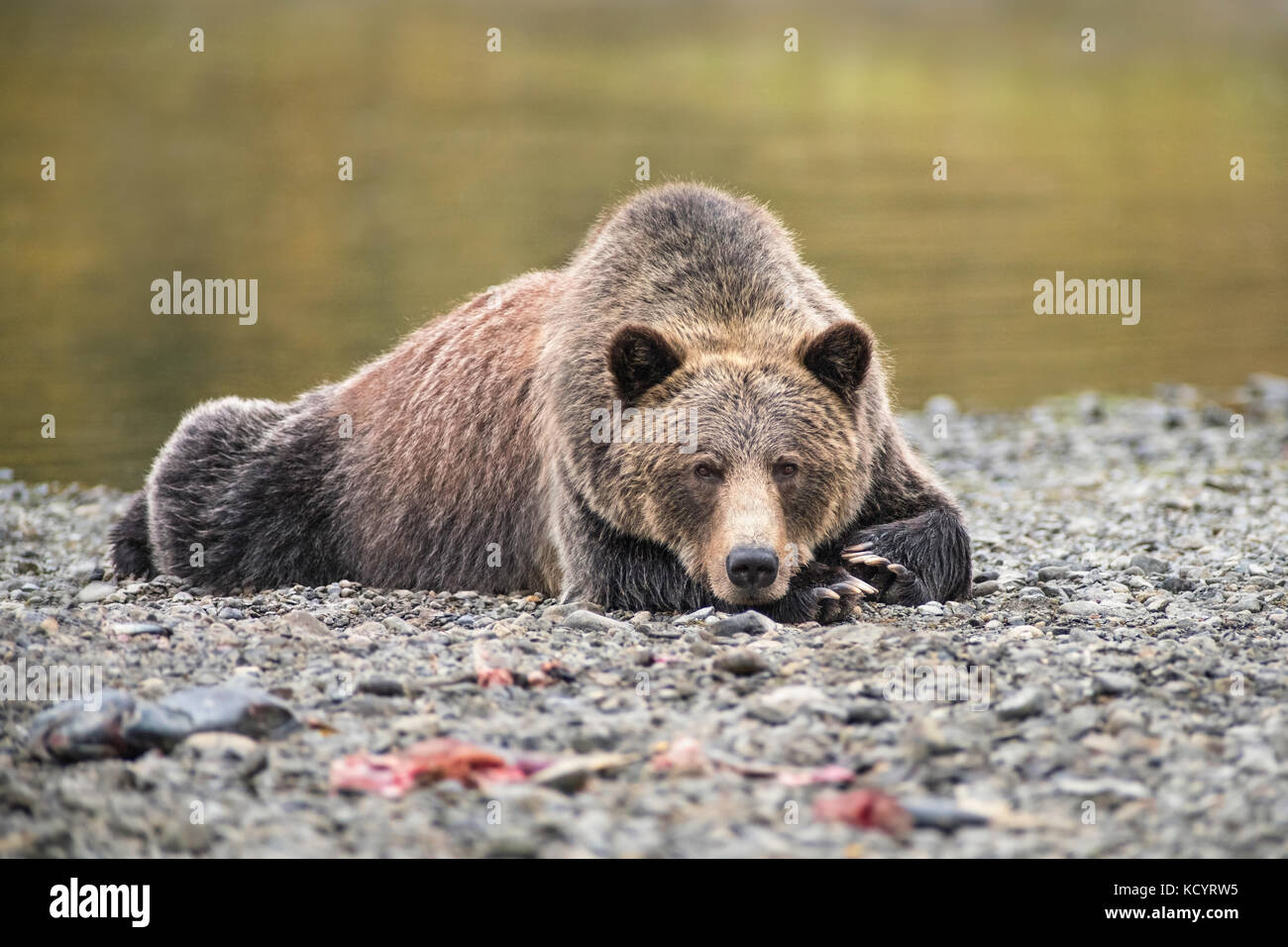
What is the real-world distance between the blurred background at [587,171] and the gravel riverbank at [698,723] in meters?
3.30

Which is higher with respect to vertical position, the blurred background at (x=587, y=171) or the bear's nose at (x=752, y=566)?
the blurred background at (x=587, y=171)

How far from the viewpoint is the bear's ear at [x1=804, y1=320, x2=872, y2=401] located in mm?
6988

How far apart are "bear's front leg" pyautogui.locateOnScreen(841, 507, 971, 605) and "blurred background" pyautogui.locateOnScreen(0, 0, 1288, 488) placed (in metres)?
2.27

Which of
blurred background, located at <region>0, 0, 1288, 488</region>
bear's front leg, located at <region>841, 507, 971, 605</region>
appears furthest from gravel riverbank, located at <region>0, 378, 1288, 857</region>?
blurred background, located at <region>0, 0, 1288, 488</region>

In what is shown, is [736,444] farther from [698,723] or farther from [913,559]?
[698,723]

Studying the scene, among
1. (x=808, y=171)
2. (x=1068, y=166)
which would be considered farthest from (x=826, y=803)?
(x=1068, y=166)

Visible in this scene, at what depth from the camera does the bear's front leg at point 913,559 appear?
24.0ft

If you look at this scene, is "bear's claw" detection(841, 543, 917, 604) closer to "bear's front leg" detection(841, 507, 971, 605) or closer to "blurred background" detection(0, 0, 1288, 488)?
"bear's front leg" detection(841, 507, 971, 605)

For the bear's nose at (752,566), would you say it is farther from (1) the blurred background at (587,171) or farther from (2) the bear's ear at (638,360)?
(1) the blurred background at (587,171)

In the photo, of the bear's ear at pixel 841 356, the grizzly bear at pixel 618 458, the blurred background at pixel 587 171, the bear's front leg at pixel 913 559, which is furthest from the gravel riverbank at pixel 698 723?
the blurred background at pixel 587 171

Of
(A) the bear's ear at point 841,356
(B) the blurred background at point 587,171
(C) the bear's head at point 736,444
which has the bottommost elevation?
(C) the bear's head at point 736,444

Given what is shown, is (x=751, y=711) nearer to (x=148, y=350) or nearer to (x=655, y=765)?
(x=655, y=765)

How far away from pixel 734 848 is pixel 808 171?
3400cm

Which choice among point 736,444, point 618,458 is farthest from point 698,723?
point 618,458
